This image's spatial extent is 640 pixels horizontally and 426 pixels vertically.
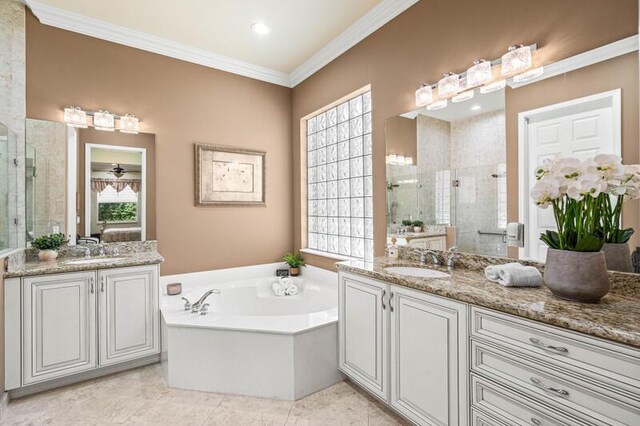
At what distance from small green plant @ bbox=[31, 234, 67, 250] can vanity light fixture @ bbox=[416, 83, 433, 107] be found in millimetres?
3042

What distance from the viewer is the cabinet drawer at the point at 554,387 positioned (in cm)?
99

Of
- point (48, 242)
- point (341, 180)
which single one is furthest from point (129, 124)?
point (341, 180)

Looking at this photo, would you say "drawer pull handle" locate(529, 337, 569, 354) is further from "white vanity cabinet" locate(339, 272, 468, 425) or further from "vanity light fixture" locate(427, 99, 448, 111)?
"vanity light fixture" locate(427, 99, 448, 111)

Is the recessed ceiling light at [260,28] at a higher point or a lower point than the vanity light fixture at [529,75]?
higher

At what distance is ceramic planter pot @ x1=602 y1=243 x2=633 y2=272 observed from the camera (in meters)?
1.40

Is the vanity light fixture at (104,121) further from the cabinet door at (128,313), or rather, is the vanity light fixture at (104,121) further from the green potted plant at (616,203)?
the green potted plant at (616,203)

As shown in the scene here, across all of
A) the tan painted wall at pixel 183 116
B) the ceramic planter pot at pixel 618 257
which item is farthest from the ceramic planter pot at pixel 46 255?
the ceramic planter pot at pixel 618 257

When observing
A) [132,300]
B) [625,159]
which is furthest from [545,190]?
[132,300]

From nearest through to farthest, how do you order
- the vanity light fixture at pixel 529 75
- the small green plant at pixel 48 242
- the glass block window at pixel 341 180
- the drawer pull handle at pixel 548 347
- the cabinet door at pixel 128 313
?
1. the drawer pull handle at pixel 548 347
2. the vanity light fixture at pixel 529 75
3. the cabinet door at pixel 128 313
4. the small green plant at pixel 48 242
5. the glass block window at pixel 341 180

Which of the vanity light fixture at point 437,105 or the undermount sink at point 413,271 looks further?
the vanity light fixture at point 437,105

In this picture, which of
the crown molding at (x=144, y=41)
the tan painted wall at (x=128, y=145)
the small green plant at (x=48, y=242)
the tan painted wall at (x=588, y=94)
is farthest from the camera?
the tan painted wall at (x=128, y=145)

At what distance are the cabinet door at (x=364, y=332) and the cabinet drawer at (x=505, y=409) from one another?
56 cm

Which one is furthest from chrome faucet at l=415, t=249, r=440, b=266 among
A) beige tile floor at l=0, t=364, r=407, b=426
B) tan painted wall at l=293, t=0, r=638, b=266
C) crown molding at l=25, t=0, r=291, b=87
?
crown molding at l=25, t=0, r=291, b=87

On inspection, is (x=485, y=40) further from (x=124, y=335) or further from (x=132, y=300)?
(x=124, y=335)
